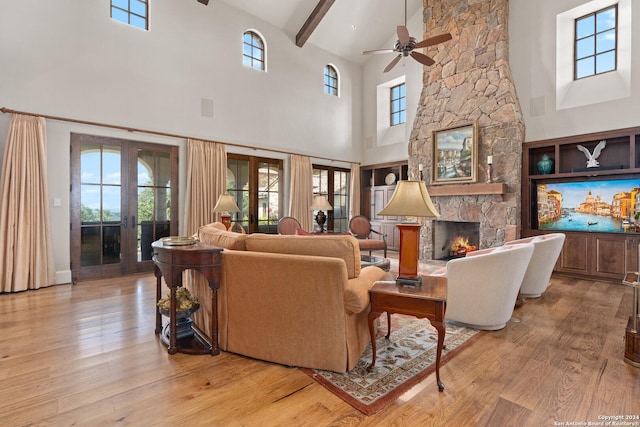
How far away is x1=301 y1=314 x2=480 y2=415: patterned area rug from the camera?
78.5 inches

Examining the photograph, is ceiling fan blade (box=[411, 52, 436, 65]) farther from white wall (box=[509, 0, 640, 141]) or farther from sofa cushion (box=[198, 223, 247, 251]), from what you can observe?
sofa cushion (box=[198, 223, 247, 251])

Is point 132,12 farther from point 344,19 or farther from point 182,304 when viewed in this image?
point 182,304

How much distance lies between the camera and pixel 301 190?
7.67 metres

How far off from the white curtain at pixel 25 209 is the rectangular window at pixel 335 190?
5398mm

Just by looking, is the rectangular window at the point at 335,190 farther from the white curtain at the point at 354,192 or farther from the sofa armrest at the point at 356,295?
the sofa armrest at the point at 356,295

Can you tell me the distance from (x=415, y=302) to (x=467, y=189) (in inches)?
196

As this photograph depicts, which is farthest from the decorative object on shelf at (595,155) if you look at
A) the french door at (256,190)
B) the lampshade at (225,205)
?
the lampshade at (225,205)

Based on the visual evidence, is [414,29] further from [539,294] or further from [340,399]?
[340,399]

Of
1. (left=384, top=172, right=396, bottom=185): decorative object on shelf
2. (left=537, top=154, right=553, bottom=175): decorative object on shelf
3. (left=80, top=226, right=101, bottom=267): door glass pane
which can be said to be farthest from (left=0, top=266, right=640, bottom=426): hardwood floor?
(left=384, top=172, right=396, bottom=185): decorative object on shelf

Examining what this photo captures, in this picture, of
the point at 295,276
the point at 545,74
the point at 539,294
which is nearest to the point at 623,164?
the point at 545,74

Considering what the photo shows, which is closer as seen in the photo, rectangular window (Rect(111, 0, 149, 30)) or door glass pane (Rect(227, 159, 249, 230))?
rectangular window (Rect(111, 0, 149, 30))

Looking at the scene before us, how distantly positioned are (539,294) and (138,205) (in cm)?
644

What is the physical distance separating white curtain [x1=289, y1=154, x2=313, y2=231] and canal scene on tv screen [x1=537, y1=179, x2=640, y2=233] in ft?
15.8

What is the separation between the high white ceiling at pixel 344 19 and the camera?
686 cm
